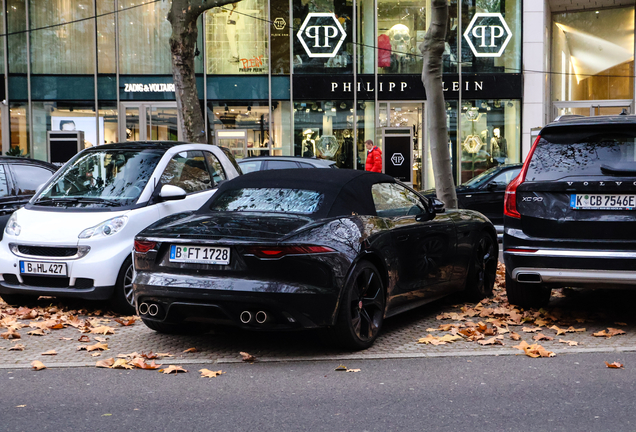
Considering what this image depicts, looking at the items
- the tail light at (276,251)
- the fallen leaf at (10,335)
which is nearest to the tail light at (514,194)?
the tail light at (276,251)

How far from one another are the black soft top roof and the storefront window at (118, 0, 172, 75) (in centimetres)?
1827

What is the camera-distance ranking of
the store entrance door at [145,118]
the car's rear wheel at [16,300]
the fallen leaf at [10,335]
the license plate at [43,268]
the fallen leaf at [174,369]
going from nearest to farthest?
the fallen leaf at [174,369] → the fallen leaf at [10,335] → the license plate at [43,268] → the car's rear wheel at [16,300] → the store entrance door at [145,118]

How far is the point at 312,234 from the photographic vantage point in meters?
5.44

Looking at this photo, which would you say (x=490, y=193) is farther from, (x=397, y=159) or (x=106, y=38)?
(x=106, y=38)

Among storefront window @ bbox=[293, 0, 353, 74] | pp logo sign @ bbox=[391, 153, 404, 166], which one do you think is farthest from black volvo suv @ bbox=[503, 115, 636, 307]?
storefront window @ bbox=[293, 0, 353, 74]

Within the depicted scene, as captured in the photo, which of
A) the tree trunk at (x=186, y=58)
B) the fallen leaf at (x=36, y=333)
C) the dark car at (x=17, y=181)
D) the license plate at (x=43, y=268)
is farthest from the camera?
the tree trunk at (x=186, y=58)

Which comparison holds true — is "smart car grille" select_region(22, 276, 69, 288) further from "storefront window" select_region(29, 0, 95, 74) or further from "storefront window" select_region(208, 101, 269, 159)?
"storefront window" select_region(29, 0, 95, 74)

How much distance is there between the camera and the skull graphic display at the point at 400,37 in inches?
944

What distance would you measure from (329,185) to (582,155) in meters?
2.18

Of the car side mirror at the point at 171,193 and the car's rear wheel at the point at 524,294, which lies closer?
the car's rear wheel at the point at 524,294

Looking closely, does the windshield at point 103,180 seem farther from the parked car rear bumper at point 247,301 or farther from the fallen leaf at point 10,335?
the parked car rear bumper at point 247,301

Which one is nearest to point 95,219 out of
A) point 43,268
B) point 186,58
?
point 43,268

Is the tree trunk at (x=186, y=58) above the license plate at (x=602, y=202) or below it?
above

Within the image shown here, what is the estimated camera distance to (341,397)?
4562mm
